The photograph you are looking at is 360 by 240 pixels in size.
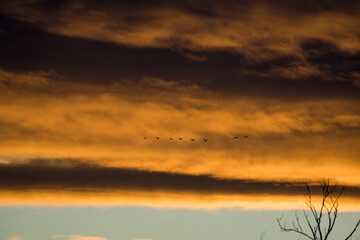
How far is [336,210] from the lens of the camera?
169 ft

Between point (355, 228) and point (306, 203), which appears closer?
point (355, 228)

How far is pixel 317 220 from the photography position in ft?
167

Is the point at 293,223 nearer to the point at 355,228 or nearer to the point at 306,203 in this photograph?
the point at 306,203

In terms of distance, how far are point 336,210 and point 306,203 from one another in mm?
2056

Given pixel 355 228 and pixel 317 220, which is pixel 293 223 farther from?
pixel 355 228

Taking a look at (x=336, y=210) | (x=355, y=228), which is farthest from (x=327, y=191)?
(x=355, y=228)

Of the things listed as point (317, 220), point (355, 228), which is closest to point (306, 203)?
point (317, 220)

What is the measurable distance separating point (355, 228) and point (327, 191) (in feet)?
15.1

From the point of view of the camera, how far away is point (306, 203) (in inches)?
2025

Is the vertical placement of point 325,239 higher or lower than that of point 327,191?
lower

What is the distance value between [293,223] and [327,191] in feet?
10.4

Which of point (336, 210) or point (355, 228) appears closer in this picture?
point (355, 228)

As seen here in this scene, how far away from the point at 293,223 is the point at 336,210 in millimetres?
2986

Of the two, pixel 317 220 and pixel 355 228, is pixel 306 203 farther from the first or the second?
pixel 355 228
